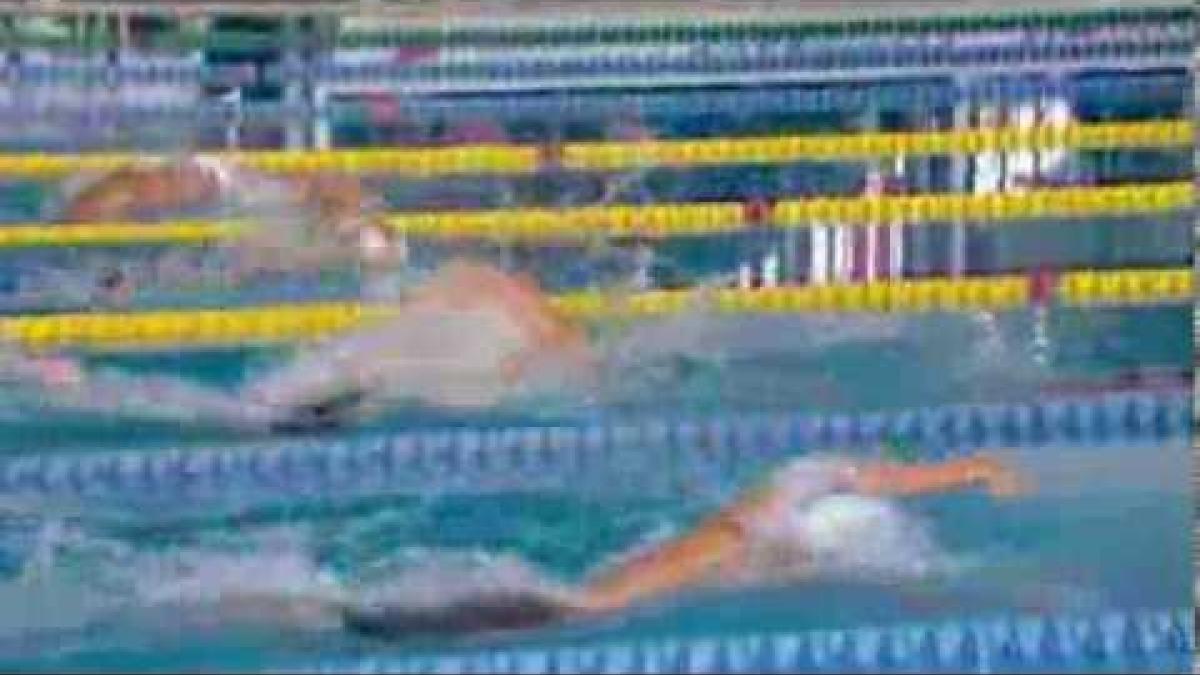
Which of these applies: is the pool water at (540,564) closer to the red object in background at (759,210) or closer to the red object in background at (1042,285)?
the red object in background at (1042,285)

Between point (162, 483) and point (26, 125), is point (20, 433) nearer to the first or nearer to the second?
point (162, 483)

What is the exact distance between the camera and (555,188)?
4715mm

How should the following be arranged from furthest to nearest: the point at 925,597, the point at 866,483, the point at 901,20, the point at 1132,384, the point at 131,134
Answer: the point at 901,20
the point at 131,134
the point at 1132,384
the point at 866,483
the point at 925,597

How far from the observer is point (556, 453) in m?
3.53

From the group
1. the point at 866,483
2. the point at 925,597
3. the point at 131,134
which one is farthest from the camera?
the point at 131,134

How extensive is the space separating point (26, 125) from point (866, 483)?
229cm

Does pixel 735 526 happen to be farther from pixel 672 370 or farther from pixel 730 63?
pixel 730 63

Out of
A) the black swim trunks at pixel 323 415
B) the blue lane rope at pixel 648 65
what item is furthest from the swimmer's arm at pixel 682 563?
the blue lane rope at pixel 648 65

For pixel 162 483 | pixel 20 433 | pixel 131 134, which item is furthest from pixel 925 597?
pixel 131 134

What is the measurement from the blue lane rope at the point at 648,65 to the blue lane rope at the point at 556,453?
1536 millimetres

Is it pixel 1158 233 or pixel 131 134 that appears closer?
pixel 1158 233

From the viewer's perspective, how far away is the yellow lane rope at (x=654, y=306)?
13.1ft

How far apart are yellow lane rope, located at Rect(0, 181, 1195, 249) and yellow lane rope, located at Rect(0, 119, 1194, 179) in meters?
0.21

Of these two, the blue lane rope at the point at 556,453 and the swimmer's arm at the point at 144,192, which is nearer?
the blue lane rope at the point at 556,453
